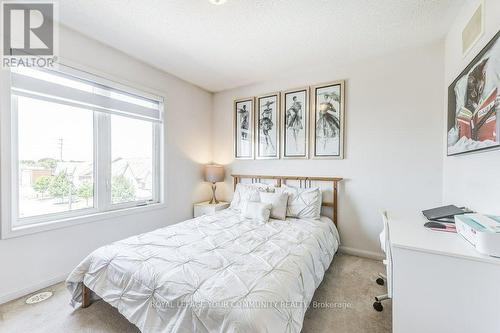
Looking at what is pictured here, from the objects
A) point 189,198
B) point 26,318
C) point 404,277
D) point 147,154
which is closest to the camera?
point 404,277

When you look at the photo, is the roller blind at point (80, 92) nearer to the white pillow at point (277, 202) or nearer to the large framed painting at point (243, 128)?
the large framed painting at point (243, 128)

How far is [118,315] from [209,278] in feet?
3.20

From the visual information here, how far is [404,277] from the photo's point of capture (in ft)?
4.06

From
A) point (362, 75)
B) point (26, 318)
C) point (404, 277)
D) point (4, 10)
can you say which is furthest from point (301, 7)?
point (26, 318)

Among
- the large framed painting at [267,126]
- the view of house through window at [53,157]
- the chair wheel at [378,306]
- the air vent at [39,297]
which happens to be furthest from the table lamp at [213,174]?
the chair wheel at [378,306]

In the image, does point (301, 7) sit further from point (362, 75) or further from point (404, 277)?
point (404, 277)

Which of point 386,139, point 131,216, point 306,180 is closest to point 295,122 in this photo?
point 306,180

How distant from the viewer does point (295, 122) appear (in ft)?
10.6

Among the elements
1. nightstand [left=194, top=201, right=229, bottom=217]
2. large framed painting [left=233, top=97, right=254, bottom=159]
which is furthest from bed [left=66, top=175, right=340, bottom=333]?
large framed painting [left=233, top=97, right=254, bottom=159]

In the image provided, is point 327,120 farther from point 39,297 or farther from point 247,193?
point 39,297

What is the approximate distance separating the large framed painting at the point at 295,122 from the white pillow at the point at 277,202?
28.2 inches

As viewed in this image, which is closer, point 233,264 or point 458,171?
point 233,264

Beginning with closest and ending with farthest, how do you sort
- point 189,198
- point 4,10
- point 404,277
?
point 404,277, point 4,10, point 189,198

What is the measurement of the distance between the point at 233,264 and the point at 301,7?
2.14 m
